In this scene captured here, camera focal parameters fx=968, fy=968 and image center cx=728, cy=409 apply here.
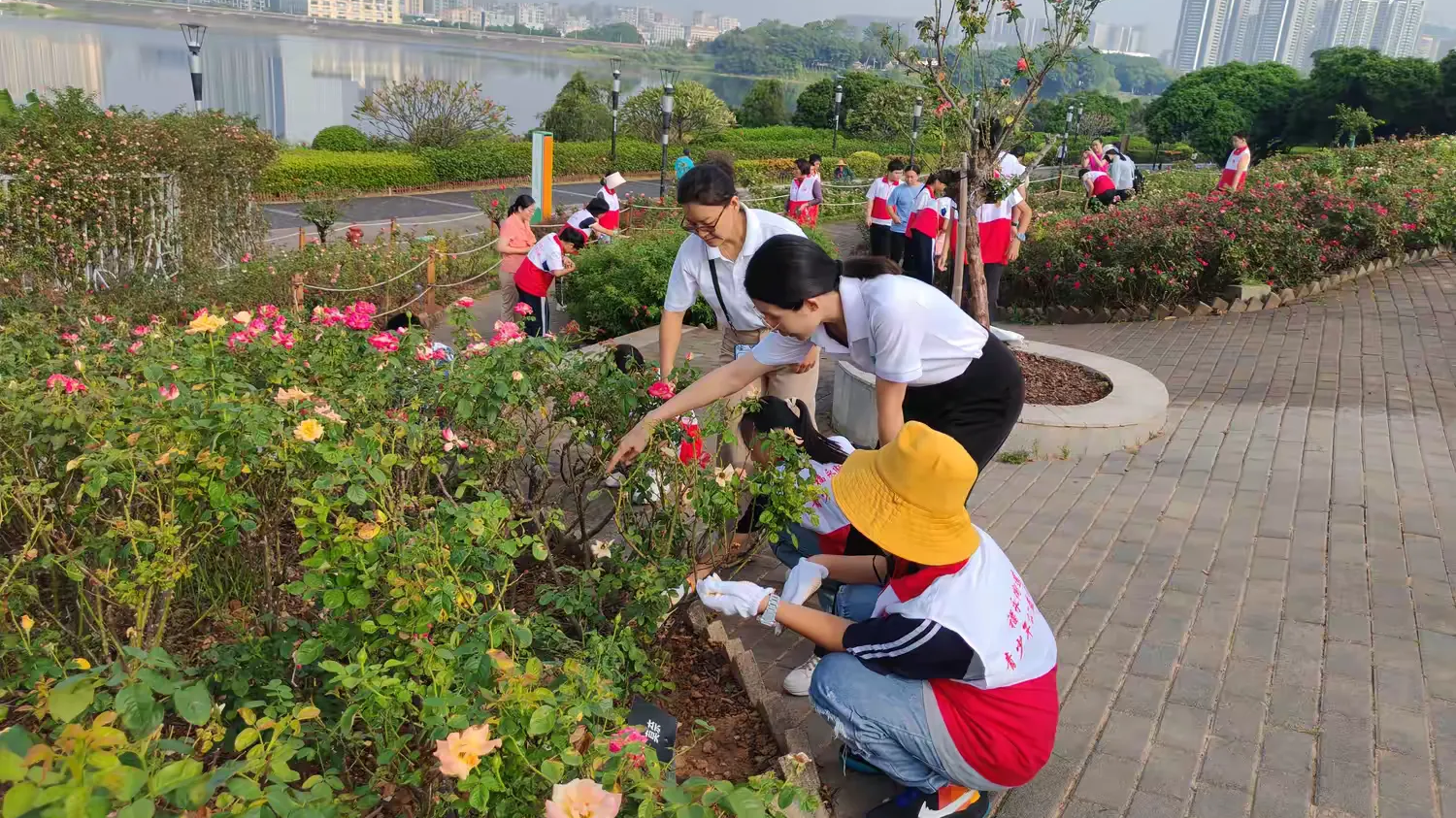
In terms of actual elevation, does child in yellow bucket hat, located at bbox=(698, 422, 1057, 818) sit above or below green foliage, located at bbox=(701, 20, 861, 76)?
below

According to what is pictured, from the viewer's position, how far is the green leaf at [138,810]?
1.21 metres

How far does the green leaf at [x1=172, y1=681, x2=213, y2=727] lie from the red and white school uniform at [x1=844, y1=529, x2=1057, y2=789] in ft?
4.47

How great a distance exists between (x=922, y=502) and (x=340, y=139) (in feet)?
92.1

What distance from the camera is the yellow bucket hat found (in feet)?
7.02

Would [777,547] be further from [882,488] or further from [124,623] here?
[124,623]

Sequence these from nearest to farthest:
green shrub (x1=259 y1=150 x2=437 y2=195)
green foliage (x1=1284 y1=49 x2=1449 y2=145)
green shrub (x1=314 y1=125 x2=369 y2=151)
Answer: green shrub (x1=259 y1=150 x2=437 y2=195) < green shrub (x1=314 y1=125 x2=369 y2=151) < green foliage (x1=1284 y1=49 x2=1449 y2=145)

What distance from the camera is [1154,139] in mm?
51844

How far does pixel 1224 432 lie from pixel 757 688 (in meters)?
4.14

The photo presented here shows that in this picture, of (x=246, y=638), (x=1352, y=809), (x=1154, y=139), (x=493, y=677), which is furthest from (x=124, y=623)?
(x=1154, y=139)

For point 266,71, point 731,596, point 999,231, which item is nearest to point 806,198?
point 999,231

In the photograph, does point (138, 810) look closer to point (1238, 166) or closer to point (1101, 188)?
point (1238, 166)

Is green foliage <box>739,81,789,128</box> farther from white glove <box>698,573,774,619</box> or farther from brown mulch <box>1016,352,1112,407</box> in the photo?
white glove <box>698,573,774,619</box>

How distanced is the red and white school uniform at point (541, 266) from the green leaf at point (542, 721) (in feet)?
16.6

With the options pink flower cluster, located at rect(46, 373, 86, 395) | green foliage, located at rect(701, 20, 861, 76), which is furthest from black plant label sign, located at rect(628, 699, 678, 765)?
green foliage, located at rect(701, 20, 861, 76)
